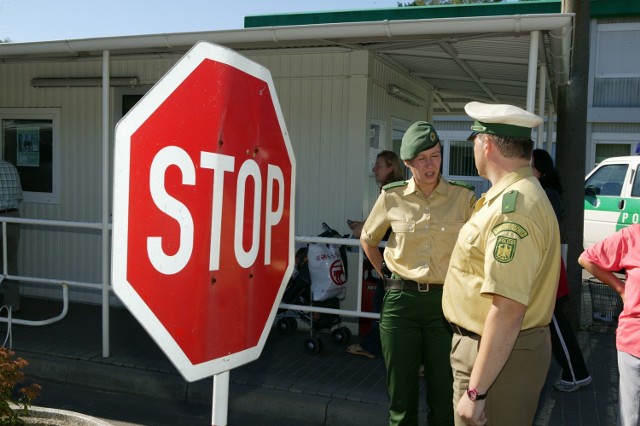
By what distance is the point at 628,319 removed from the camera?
126 inches

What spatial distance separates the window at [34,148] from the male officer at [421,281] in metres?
5.89

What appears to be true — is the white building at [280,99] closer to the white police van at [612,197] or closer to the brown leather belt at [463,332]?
the brown leather belt at [463,332]

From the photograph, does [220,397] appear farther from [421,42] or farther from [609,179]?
[609,179]

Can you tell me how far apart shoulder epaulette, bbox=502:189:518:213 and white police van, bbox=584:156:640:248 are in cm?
981

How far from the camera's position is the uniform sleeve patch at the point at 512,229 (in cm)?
231

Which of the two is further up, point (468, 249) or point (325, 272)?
point (468, 249)

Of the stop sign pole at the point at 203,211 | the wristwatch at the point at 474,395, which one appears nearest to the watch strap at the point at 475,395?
the wristwatch at the point at 474,395

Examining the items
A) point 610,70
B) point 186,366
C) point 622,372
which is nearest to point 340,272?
point 622,372

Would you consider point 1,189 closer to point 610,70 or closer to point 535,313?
point 535,313

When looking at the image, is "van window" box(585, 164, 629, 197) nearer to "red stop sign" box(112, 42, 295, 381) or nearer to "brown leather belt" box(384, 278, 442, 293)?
"brown leather belt" box(384, 278, 442, 293)

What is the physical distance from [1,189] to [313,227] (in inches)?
133

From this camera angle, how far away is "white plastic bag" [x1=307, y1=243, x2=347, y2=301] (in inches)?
246

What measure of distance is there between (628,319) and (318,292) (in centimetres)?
343

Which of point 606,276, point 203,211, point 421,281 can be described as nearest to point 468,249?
point 421,281
